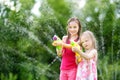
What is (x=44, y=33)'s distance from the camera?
817 cm

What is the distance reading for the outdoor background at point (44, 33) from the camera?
25.6 ft

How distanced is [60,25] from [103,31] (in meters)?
0.78

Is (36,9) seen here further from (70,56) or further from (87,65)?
(87,65)

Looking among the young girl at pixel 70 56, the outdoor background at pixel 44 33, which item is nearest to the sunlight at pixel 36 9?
the outdoor background at pixel 44 33

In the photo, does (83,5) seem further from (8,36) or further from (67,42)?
(67,42)

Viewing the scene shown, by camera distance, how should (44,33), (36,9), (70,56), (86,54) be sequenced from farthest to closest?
(36,9) < (44,33) < (70,56) < (86,54)

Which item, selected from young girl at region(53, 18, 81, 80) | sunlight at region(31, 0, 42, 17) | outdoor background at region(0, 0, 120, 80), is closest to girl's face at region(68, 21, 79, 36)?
young girl at region(53, 18, 81, 80)

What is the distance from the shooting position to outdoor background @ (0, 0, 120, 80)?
7.81 metres

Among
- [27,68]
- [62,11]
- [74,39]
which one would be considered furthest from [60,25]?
[74,39]

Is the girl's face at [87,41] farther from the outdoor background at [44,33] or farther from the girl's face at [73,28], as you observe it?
the outdoor background at [44,33]

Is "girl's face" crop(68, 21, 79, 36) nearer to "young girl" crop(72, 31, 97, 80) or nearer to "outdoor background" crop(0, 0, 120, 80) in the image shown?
"young girl" crop(72, 31, 97, 80)

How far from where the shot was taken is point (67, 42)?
444cm

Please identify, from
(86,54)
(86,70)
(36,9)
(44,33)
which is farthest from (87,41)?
(36,9)

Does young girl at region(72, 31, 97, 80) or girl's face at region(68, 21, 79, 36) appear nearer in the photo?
young girl at region(72, 31, 97, 80)
